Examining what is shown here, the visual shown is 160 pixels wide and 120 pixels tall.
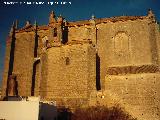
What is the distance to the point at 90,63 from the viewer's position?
1113 inches

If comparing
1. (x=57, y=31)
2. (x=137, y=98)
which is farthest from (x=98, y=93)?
(x=57, y=31)

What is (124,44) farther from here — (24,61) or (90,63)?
(24,61)

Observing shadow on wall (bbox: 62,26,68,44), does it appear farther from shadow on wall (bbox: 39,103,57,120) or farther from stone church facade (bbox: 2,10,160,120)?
shadow on wall (bbox: 39,103,57,120)

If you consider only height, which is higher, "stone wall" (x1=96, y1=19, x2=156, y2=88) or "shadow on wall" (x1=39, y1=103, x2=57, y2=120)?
"stone wall" (x1=96, y1=19, x2=156, y2=88)

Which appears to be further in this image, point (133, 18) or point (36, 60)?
point (36, 60)

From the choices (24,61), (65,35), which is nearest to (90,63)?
(65,35)

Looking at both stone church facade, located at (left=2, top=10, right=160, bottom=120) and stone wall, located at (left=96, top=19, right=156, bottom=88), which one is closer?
stone church facade, located at (left=2, top=10, right=160, bottom=120)

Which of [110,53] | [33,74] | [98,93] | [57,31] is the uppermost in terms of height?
[57,31]

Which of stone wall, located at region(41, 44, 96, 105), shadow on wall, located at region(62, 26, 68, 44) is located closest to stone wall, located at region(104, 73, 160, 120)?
stone wall, located at region(41, 44, 96, 105)

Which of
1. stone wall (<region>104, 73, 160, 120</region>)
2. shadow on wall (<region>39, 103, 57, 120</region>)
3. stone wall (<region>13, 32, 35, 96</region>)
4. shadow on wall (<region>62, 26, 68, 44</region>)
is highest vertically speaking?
shadow on wall (<region>62, 26, 68, 44</region>)

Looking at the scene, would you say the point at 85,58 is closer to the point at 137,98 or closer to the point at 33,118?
the point at 137,98

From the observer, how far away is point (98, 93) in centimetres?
2691

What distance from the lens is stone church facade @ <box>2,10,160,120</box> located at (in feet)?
87.9

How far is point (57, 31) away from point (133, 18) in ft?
31.2
